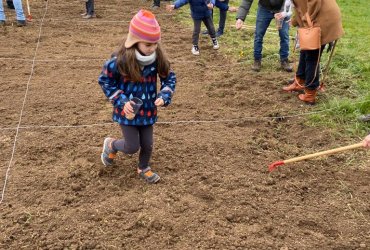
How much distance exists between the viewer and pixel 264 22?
634 cm

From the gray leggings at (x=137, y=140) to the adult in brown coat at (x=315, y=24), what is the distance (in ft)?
8.74

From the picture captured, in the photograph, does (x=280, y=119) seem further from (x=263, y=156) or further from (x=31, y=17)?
(x=31, y=17)

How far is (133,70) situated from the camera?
3207 mm

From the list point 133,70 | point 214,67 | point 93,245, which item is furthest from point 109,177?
point 214,67

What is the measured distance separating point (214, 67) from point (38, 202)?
4.26m

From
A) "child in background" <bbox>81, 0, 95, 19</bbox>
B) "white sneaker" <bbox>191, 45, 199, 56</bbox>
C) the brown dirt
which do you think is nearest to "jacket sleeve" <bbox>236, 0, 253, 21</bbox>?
the brown dirt

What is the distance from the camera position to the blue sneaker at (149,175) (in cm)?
381

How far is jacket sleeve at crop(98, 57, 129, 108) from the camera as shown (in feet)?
10.8

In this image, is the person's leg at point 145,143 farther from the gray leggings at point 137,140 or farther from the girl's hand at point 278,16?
the girl's hand at point 278,16

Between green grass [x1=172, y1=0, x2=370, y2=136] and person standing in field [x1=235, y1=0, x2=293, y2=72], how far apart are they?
22 cm

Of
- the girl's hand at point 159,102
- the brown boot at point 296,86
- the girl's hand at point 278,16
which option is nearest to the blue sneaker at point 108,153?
the girl's hand at point 159,102

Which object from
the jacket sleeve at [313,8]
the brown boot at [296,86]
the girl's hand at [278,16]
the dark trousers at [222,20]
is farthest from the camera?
the dark trousers at [222,20]

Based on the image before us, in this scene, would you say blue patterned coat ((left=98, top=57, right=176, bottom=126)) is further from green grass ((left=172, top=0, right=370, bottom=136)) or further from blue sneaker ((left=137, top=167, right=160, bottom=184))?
green grass ((left=172, top=0, right=370, bottom=136))

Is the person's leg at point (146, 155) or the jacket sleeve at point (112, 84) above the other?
the jacket sleeve at point (112, 84)
